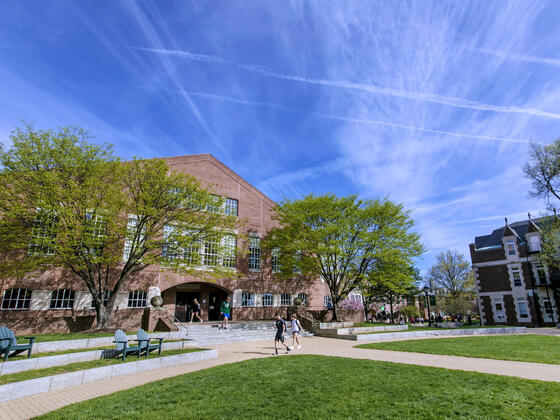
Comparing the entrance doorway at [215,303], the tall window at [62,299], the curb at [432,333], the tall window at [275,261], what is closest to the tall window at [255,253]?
the tall window at [275,261]

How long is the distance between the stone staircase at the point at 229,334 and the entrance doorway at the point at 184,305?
584 centimetres

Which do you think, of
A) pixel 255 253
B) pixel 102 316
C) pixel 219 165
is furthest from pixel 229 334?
pixel 219 165

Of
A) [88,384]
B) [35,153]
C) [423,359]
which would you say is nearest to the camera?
[88,384]

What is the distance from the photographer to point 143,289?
23.8m

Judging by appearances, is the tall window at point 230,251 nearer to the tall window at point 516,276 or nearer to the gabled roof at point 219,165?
the gabled roof at point 219,165

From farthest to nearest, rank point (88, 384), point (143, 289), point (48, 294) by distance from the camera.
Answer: point (143, 289) → point (48, 294) → point (88, 384)

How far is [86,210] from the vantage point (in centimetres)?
1850

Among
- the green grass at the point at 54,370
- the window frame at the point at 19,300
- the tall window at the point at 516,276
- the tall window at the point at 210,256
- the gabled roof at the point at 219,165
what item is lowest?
the green grass at the point at 54,370

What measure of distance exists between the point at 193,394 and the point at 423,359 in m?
8.24

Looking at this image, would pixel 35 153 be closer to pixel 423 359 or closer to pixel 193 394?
pixel 193 394

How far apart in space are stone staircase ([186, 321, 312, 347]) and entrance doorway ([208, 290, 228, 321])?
6.35 meters

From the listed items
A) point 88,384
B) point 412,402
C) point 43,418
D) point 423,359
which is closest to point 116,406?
point 43,418

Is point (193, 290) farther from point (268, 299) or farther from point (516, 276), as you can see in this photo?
point (516, 276)

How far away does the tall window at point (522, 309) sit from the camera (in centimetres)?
3494
